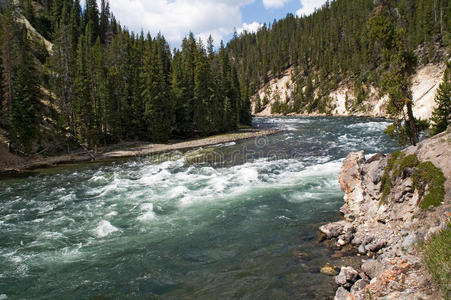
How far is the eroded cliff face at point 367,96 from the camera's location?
53.0m

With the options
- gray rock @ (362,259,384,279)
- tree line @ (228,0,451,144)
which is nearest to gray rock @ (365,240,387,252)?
gray rock @ (362,259,384,279)

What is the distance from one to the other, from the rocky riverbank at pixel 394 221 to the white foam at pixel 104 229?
10.8 meters

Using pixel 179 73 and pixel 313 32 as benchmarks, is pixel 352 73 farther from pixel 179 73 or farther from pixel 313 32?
pixel 179 73

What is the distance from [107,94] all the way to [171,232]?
4007 centimetres

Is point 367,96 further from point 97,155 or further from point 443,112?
point 97,155

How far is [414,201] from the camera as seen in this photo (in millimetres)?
11930

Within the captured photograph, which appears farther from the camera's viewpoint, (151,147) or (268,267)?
(151,147)

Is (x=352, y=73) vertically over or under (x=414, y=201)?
over

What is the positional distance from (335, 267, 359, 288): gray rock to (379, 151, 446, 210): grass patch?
144 inches

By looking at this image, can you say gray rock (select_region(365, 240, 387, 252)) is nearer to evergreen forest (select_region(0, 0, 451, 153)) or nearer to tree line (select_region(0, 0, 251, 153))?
evergreen forest (select_region(0, 0, 451, 153))

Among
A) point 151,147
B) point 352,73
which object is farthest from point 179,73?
point 352,73

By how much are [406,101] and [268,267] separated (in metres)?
14.3

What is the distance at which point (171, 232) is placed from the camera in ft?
52.2

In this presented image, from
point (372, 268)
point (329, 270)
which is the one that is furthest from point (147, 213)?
point (372, 268)
